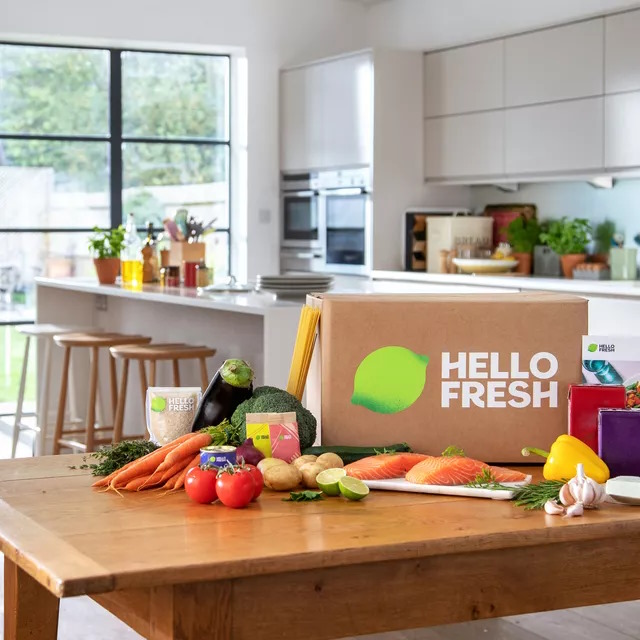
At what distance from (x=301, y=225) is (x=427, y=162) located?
1049 mm

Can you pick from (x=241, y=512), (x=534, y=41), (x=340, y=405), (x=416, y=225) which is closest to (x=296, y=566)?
(x=241, y=512)

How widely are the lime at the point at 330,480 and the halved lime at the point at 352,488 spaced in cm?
2

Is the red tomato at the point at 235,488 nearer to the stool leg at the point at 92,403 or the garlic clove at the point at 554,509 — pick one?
the garlic clove at the point at 554,509

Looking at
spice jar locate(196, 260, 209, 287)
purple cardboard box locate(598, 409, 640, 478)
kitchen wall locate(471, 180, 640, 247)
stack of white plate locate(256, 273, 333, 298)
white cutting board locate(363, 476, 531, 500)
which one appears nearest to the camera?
white cutting board locate(363, 476, 531, 500)

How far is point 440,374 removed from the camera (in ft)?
7.36

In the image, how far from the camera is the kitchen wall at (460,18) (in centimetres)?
657

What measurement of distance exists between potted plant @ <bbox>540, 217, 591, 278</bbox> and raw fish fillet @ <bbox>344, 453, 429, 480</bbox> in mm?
4821

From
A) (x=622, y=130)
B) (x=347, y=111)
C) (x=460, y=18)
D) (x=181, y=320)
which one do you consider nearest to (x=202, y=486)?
(x=181, y=320)

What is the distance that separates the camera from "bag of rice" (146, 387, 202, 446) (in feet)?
7.36

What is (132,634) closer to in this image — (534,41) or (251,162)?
(534,41)

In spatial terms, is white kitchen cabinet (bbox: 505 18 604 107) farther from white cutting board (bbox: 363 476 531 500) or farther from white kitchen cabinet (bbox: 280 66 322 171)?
white cutting board (bbox: 363 476 531 500)

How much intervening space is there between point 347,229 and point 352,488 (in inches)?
227

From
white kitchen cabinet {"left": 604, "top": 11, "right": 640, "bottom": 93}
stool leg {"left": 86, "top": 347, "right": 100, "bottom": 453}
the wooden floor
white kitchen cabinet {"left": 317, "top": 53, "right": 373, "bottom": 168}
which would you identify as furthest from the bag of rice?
white kitchen cabinet {"left": 317, "top": 53, "right": 373, "bottom": 168}

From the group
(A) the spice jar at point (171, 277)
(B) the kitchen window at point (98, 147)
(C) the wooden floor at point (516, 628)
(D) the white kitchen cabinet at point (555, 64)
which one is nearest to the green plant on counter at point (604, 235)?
(D) the white kitchen cabinet at point (555, 64)
